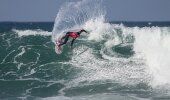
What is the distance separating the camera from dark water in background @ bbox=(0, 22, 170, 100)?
19.7 m

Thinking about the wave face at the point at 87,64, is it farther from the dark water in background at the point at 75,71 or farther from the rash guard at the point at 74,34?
the rash guard at the point at 74,34

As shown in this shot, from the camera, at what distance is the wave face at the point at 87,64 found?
65.5 feet

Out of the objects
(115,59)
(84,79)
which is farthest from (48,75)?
(115,59)

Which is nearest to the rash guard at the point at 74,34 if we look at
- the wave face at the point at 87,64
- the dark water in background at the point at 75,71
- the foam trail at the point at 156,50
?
the wave face at the point at 87,64

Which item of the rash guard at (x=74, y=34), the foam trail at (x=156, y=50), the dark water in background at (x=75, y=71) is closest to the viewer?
the rash guard at (x=74, y=34)

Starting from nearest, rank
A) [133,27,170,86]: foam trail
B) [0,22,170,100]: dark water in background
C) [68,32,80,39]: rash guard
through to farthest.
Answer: [68,32,80,39]: rash guard
[0,22,170,100]: dark water in background
[133,27,170,86]: foam trail

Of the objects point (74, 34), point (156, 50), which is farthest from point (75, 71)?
point (74, 34)

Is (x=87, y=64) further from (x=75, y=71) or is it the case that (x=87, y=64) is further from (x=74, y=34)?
(x=74, y=34)

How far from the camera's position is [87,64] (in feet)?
81.6

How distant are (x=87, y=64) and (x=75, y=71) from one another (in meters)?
1.39

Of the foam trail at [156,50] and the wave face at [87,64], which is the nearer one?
the wave face at [87,64]

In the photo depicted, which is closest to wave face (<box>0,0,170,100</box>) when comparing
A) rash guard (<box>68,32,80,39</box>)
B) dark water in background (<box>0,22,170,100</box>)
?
dark water in background (<box>0,22,170,100</box>)

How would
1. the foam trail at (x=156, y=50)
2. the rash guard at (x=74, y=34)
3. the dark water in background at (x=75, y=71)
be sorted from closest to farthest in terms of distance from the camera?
the rash guard at (x=74, y=34), the dark water in background at (x=75, y=71), the foam trail at (x=156, y=50)

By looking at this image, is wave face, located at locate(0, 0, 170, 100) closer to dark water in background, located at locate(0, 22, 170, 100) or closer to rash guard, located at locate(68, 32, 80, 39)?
dark water in background, located at locate(0, 22, 170, 100)
